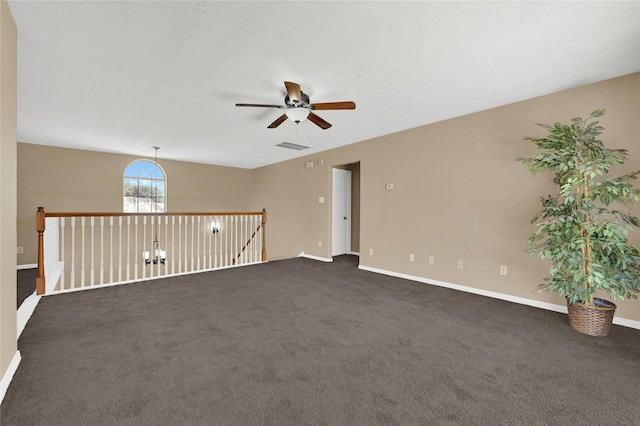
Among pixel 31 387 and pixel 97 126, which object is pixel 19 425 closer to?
pixel 31 387

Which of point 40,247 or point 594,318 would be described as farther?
point 40,247

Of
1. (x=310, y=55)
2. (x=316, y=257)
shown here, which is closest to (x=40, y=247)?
(x=310, y=55)

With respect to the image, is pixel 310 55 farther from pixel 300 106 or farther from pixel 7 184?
pixel 7 184

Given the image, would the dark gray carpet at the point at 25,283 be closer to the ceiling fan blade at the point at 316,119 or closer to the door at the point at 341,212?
the ceiling fan blade at the point at 316,119

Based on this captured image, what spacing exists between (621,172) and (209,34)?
4.03 metres

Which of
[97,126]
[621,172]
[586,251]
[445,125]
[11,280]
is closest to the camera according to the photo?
[11,280]

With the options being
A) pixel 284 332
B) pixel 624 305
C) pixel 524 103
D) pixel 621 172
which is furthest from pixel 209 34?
pixel 624 305

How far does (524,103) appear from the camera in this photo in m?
3.31

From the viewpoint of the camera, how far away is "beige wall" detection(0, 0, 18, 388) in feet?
5.42

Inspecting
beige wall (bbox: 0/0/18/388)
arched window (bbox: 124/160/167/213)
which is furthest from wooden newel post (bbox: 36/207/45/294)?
arched window (bbox: 124/160/167/213)

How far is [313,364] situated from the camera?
1978mm

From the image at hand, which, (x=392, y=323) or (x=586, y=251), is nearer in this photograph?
(x=586, y=251)

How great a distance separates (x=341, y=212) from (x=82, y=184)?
5959 millimetres

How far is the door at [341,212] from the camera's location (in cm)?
625
